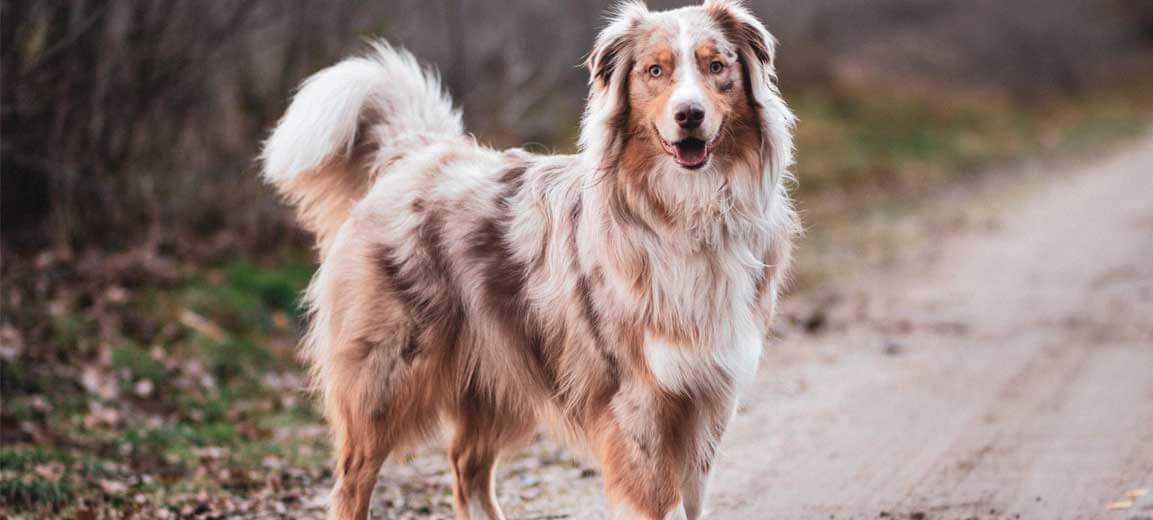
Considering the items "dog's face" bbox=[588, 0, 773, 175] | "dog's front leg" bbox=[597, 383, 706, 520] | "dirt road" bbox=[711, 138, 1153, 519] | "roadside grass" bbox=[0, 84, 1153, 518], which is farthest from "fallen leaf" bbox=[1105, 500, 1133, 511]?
"roadside grass" bbox=[0, 84, 1153, 518]

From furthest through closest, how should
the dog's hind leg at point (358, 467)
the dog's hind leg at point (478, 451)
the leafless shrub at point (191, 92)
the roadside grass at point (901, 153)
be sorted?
1. the roadside grass at point (901, 153)
2. the leafless shrub at point (191, 92)
3. the dog's hind leg at point (478, 451)
4. the dog's hind leg at point (358, 467)

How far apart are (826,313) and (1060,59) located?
26600mm

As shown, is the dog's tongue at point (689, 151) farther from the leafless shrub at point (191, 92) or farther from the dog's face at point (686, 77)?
the leafless shrub at point (191, 92)

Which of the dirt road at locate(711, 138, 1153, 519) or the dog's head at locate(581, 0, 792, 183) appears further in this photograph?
the dirt road at locate(711, 138, 1153, 519)

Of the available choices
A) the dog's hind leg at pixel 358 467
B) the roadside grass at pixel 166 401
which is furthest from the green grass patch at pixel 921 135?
the dog's hind leg at pixel 358 467

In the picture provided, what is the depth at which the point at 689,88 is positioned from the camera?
15.0 ft

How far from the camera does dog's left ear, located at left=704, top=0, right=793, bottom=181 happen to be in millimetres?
4793

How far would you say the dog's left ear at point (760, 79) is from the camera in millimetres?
4793

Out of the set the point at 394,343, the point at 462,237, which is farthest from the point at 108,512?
the point at 462,237

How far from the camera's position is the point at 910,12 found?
31.2 m

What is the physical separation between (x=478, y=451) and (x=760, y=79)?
2067 mm

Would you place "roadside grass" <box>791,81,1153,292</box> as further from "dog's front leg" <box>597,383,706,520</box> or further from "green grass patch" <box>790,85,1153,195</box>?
"dog's front leg" <box>597,383,706,520</box>

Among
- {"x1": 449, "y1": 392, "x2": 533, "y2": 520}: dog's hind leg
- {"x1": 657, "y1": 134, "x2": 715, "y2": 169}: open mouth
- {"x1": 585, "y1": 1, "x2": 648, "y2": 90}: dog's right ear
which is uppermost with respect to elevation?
{"x1": 585, "y1": 1, "x2": 648, "y2": 90}: dog's right ear

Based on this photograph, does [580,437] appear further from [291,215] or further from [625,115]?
[291,215]
